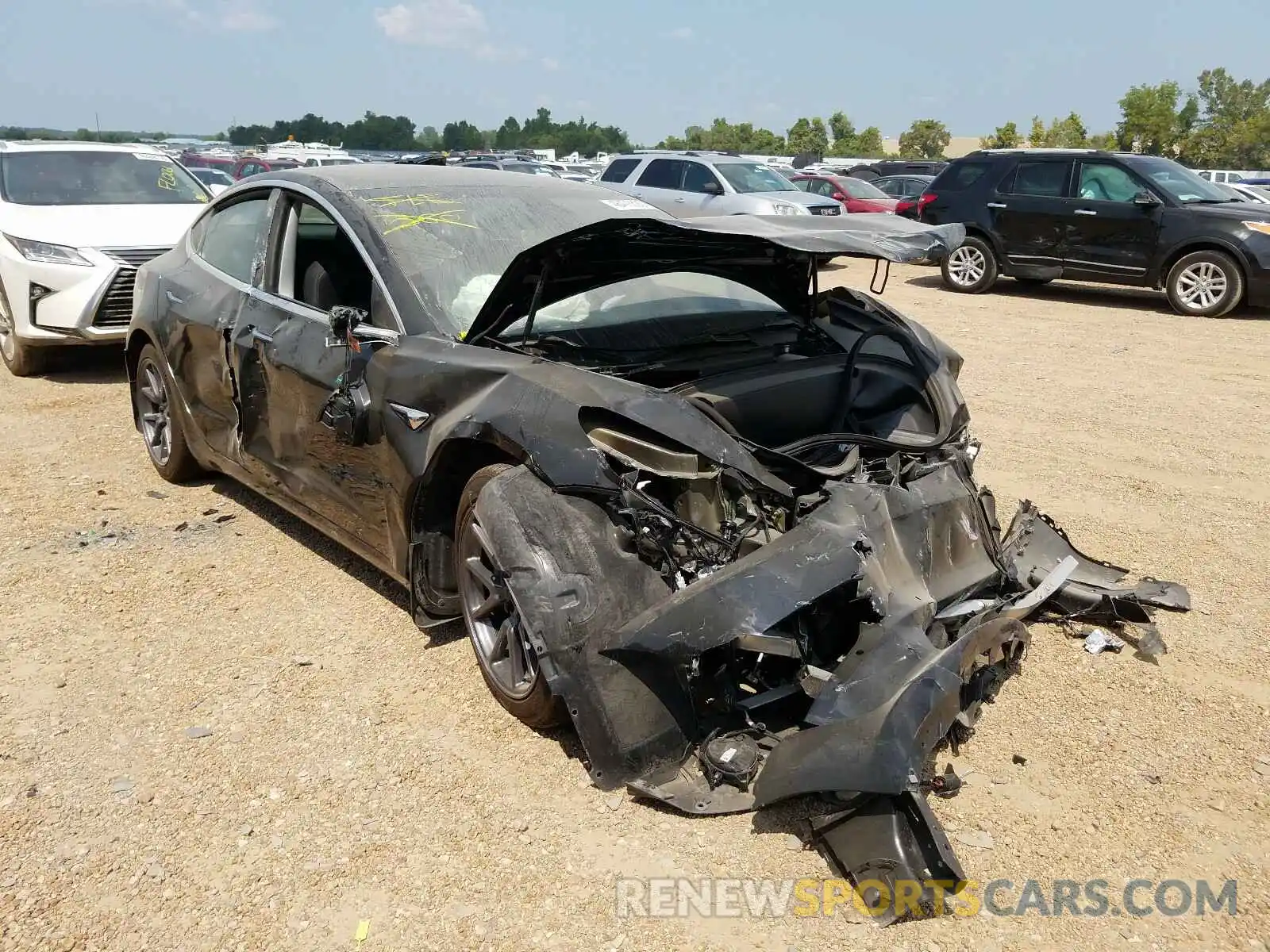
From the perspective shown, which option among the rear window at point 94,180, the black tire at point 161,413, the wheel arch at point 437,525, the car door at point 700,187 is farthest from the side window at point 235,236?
the car door at point 700,187

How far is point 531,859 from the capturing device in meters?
2.76

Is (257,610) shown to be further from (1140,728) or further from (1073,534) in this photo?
(1073,534)

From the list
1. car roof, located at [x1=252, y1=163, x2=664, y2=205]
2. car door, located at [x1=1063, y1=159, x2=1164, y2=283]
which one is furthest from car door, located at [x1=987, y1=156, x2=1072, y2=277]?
car roof, located at [x1=252, y1=163, x2=664, y2=205]

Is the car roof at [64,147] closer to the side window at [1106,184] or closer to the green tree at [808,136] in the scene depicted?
the side window at [1106,184]

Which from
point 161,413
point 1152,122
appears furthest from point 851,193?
point 1152,122

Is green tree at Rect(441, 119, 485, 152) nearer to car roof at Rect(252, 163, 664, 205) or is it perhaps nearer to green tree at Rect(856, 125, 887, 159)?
green tree at Rect(856, 125, 887, 159)

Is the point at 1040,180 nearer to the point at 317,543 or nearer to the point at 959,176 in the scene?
the point at 959,176

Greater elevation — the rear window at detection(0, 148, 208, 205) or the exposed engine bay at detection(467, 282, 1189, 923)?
the rear window at detection(0, 148, 208, 205)

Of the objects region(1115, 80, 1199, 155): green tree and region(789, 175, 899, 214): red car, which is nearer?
region(789, 175, 899, 214): red car

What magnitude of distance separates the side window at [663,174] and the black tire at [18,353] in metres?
Answer: 9.94

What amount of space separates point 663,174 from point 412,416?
1354cm

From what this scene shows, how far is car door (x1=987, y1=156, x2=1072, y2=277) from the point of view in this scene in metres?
12.6

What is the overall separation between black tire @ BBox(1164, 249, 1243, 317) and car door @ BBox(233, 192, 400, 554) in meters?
10.8

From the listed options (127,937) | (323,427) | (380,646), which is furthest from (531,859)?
(323,427)
